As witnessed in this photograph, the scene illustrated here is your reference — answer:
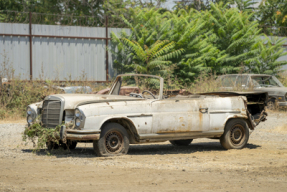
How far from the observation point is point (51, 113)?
879 centimetres

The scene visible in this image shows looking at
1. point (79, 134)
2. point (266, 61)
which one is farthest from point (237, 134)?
point (266, 61)

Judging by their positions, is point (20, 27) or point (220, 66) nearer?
point (20, 27)

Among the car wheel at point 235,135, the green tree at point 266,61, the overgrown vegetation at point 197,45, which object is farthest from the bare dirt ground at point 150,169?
the green tree at point 266,61

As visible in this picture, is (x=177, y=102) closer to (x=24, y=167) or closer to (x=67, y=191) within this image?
(x=24, y=167)

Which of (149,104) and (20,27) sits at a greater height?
(20,27)

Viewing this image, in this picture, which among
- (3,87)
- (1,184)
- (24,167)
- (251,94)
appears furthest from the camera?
(3,87)

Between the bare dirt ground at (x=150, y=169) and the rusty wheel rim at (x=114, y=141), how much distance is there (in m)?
0.32

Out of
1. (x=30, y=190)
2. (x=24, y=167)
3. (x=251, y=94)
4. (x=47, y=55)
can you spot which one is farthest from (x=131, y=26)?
(x=30, y=190)

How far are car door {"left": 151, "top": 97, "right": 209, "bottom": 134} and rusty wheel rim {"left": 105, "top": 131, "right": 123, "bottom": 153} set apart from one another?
30.4 inches

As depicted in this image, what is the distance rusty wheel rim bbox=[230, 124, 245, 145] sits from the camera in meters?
10.0

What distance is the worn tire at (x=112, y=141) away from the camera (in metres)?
8.30

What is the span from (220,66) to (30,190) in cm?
2026

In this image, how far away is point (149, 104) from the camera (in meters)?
8.88

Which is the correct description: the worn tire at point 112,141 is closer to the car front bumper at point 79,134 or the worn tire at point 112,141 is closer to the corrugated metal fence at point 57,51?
the car front bumper at point 79,134
